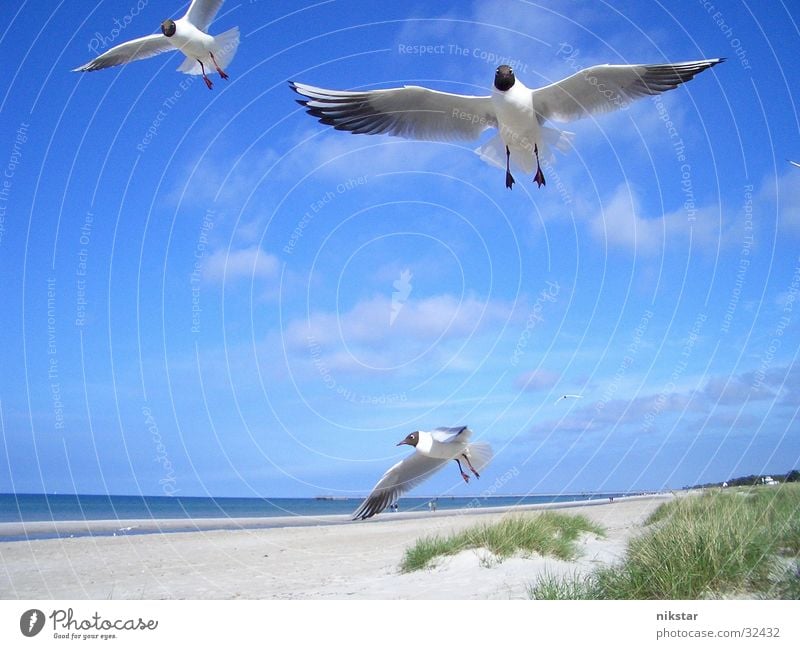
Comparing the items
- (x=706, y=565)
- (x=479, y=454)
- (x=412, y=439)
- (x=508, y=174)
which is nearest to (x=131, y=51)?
(x=508, y=174)

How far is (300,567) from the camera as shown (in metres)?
5.83

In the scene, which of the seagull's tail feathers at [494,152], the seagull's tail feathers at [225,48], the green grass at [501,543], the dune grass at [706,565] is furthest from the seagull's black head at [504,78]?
the green grass at [501,543]

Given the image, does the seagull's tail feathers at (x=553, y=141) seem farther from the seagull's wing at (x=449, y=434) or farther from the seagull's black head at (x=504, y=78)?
the seagull's wing at (x=449, y=434)

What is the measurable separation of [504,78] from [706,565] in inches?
101

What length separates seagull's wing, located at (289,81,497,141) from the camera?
13.2 feet

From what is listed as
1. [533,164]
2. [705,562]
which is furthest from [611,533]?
[533,164]

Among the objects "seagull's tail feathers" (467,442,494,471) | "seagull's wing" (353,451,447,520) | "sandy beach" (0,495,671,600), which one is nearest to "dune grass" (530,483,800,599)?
"sandy beach" (0,495,671,600)

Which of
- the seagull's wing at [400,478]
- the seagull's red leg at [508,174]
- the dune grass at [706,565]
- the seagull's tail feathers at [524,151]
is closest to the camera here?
the dune grass at [706,565]

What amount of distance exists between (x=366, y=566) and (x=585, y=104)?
3.43m

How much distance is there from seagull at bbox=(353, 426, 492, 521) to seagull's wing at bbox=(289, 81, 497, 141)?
1774 mm

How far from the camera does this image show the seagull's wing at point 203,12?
13.3 ft

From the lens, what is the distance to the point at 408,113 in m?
4.41

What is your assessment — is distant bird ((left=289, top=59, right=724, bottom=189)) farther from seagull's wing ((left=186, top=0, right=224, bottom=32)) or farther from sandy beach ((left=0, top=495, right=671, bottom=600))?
sandy beach ((left=0, top=495, right=671, bottom=600))
